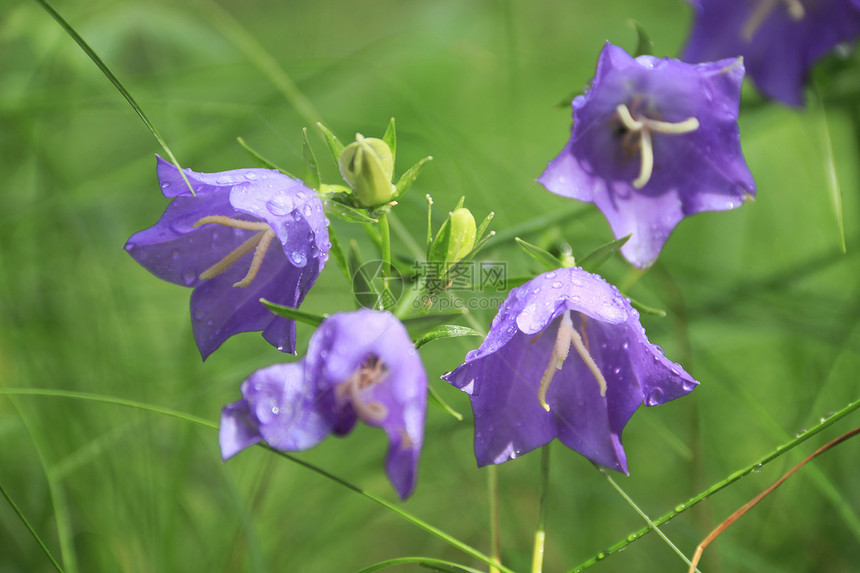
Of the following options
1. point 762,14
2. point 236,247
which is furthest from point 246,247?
point 762,14

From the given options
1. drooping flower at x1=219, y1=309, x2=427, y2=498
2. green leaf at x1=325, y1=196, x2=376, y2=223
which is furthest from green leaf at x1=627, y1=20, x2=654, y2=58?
drooping flower at x1=219, y1=309, x2=427, y2=498

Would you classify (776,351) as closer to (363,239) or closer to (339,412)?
(363,239)

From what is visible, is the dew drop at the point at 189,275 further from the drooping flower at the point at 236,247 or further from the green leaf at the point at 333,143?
the green leaf at the point at 333,143

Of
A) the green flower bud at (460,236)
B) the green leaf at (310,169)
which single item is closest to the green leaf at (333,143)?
the green leaf at (310,169)

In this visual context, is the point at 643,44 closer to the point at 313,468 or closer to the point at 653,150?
the point at 653,150

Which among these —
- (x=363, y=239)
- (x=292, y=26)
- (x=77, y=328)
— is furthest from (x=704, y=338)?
(x=292, y=26)
